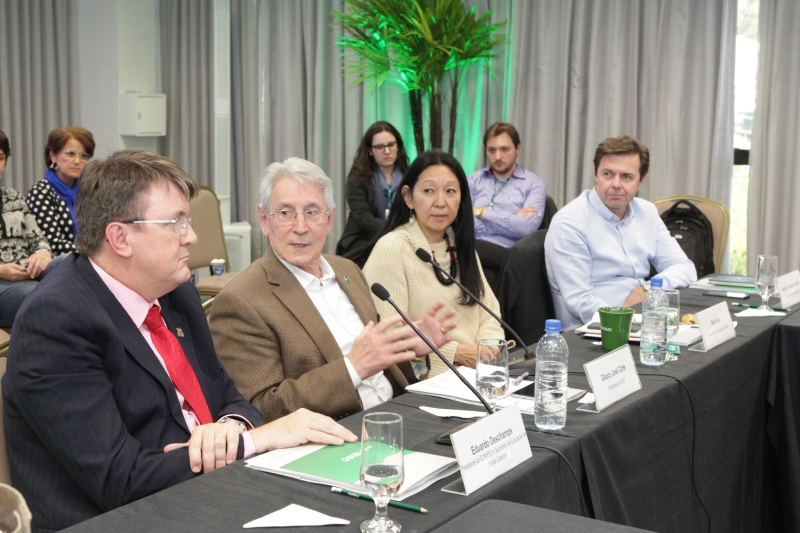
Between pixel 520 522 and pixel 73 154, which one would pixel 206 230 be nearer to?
pixel 73 154

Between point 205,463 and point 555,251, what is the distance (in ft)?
6.64

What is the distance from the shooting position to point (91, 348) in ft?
4.60

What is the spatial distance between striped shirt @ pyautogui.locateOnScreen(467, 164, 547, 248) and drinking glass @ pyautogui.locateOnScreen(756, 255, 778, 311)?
2135 millimetres

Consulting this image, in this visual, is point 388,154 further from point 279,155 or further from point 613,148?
point 613,148

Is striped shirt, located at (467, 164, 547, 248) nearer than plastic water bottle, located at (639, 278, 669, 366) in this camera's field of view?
No

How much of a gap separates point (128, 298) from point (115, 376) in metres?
0.17

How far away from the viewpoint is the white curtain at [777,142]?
471 cm

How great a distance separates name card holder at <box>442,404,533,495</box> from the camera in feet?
4.07

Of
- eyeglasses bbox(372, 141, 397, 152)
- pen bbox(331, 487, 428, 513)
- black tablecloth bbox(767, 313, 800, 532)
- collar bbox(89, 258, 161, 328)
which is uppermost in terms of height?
eyeglasses bbox(372, 141, 397, 152)

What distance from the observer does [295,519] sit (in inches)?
44.6

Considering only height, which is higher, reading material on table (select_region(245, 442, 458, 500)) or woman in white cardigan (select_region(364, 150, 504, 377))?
woman in white cardigan (select_region(364, 150, 504, 377))

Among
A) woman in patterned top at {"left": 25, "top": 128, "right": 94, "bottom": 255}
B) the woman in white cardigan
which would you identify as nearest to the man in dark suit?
the woman in white cardigan

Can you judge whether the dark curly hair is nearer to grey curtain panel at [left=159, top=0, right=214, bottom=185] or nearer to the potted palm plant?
the potted palm plant

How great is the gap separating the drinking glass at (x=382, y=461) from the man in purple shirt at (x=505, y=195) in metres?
3.77
